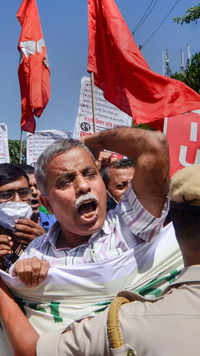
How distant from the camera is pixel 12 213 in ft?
7.51

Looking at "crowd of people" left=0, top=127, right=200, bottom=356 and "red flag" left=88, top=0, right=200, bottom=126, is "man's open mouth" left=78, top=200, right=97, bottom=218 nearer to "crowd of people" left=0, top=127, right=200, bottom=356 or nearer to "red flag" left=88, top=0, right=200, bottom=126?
"crowd of people" left=0, top=127, right=200, bottom=356

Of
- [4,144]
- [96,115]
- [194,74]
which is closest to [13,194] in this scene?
[96,115]

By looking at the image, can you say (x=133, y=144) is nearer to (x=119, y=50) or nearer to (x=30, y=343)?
(x=30, y=343)

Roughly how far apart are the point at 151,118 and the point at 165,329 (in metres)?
2.70

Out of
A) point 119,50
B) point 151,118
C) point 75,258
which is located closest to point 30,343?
point 75,258

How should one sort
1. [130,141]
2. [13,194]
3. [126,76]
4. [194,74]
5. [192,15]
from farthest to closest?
1. [194,74]
2. [192,15]
3. [126,76]
4. [13,194]
5. [130,141]

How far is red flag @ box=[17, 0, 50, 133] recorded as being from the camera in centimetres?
604

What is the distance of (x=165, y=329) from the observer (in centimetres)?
105

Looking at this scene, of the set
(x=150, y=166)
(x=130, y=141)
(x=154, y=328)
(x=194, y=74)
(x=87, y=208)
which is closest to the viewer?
(x=154, y=328)

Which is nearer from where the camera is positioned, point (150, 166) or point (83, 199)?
point (150, 166)

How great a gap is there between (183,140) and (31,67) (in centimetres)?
362

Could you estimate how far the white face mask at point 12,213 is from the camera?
2.20 metres

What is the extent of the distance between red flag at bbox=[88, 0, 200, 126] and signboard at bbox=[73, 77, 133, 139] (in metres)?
1.30

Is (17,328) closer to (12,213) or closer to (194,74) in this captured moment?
(12,213)
